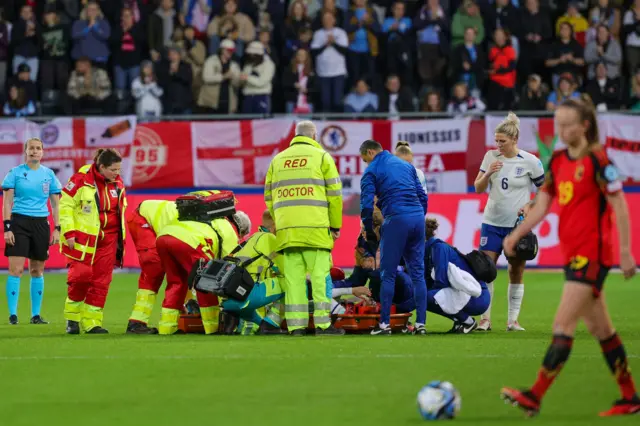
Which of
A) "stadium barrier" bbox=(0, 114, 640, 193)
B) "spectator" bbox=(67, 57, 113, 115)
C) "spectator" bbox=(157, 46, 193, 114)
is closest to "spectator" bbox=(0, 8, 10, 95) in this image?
"spectator" bbox=(67, 57, 113, 115)

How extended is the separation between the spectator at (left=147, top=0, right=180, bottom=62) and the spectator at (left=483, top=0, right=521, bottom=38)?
6.95 m

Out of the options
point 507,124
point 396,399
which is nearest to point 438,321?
point 507,124

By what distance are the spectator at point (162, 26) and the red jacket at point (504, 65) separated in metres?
7.03

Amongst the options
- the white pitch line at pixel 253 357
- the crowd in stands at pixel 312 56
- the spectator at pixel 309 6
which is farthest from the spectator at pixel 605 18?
the white pitch line at pixel 253 357

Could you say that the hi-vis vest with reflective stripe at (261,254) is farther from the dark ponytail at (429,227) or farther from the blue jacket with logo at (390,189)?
the dark ponytail at (429,227)

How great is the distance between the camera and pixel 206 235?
45.1 ft

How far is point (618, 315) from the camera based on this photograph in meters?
16.1

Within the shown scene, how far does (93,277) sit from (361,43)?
45.5 feet

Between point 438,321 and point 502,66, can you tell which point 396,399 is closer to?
point 438,321

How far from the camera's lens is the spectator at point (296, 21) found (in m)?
26.5

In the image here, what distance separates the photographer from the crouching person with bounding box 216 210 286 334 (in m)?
13.4

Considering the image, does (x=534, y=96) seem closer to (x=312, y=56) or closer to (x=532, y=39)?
(x=532, y=39)

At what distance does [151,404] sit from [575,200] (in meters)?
3.25

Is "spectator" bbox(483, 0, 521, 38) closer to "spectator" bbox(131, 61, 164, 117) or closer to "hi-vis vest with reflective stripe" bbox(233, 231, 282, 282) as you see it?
"spectator" bbox(131, 61, 164, 117)
